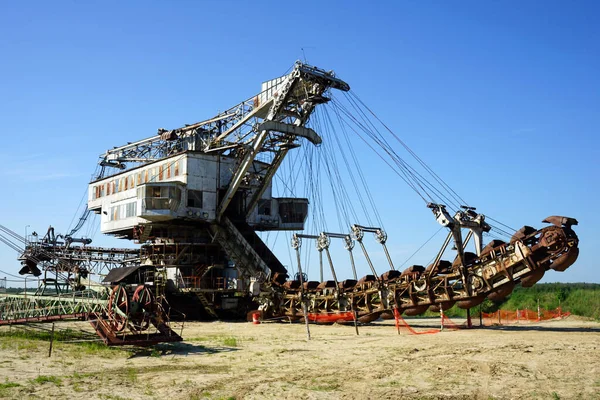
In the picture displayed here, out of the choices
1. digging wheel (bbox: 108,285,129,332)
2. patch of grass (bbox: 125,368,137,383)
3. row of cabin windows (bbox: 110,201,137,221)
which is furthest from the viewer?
row of cabin windows (bbox: 110,201,137,221)

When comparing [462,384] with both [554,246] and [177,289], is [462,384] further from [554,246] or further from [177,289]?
[177,289]

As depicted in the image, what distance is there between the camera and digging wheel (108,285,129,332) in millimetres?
19859

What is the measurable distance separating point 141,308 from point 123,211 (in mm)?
26171

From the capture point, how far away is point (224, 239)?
39.8 m

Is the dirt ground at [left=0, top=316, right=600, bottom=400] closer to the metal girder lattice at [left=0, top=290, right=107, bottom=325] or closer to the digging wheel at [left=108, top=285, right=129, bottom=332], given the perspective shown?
the digging wheel at [left=108, top=285, right=129, bottom=332]

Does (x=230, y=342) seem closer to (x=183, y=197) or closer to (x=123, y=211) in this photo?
(x=183, y=197)

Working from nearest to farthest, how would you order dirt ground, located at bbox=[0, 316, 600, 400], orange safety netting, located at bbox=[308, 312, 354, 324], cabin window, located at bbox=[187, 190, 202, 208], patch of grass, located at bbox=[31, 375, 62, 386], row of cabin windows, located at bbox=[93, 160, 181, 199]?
dirt ground, located at bbox=[0, 316, 600, 400] → patch of grass, located at bbox=[31, 375, 62, 386] → orange safety netting, located at bbox=[308, 312, 354, 324] → cabin window, located at bbox=[187, 190, 202, 208] → row of cabin windows, located at bbox=[93, 160, 181, 199]

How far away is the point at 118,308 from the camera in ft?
66.4

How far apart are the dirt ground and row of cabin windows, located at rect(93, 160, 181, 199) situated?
19801 millimetres

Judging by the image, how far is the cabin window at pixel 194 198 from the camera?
3919 cm

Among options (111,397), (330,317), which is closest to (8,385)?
(111,397)

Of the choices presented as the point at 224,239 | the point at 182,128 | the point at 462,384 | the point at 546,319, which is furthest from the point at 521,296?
the point at 462,384

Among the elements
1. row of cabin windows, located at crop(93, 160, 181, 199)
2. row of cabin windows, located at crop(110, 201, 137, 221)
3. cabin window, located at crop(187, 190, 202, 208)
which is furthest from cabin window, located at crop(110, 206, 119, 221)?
cabin window, located at crop(187, 190, 202, 208)

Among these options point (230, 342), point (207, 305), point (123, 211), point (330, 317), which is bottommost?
point (230, 342)
